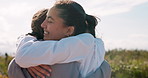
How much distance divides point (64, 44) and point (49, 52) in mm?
118

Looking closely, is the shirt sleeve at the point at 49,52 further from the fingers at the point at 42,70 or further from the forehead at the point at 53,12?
the forehead at the point at 53,12

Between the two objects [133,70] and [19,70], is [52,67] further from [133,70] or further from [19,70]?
[133,70]

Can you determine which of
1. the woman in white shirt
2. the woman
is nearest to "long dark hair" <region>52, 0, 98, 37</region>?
the woman in white shirt

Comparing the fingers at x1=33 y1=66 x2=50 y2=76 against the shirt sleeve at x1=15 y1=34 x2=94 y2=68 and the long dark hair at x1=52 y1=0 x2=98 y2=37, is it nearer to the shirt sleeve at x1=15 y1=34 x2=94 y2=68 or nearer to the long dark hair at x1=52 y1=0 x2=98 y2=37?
the shirt sleeve at x1=15 y1=34 x2=94 y2=68

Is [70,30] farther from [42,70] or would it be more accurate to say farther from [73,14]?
[42,70]

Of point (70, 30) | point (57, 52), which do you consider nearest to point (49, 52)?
point (57, 52)

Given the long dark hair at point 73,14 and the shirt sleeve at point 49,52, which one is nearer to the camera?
the shirt sleeve at point 49,52

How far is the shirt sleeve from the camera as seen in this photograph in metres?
2.95

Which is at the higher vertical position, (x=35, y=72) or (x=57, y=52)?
(x=57, y=52)

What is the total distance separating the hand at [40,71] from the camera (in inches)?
119

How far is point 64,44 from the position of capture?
296 cm

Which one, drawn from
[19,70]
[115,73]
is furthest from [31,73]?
[115,73]

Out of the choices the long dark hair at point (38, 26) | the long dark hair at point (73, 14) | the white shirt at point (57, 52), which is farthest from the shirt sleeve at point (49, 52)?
the long dark hair at point (38, 26)

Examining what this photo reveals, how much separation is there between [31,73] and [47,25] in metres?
0.37
